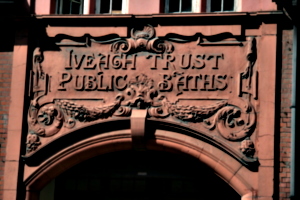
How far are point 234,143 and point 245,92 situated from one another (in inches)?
38.2

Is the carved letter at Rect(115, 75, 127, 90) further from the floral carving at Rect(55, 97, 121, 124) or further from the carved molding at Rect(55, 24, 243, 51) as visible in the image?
the carved molding at Rect(55, 24, 243, 51)

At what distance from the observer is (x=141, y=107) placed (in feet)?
56.4

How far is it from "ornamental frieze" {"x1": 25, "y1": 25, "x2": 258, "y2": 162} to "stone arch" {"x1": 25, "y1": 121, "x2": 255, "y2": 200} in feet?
0.93

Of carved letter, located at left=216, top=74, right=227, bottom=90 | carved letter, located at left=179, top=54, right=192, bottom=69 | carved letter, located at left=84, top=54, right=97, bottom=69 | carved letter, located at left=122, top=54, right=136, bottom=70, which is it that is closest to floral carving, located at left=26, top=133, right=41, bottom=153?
carved letter, located at left=84, top=54, right=97, bottom=69

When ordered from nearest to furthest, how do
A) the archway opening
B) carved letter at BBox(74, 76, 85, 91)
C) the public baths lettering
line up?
the public baths lettering < carved letter at BBox(74, 76, 85, 91) < the archway opening

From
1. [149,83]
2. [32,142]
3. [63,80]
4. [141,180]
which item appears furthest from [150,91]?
[141,180]

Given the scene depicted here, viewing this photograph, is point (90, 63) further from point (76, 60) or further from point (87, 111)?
point (87, 111)

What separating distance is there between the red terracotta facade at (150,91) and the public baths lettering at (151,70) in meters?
0.02

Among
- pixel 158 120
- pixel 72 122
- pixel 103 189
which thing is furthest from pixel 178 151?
pixel 103 189

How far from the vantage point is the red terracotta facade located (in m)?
16.8

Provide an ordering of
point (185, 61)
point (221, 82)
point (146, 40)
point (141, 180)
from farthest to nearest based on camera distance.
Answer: point (141, 180) < point (146, 40) < point (185, 61) < point (221, 82)

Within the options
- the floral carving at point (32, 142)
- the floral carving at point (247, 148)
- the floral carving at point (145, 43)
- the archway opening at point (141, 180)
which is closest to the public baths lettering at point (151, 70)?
the floral carving at point (145, 43)

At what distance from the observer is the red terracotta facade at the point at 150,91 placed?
55.1 feet

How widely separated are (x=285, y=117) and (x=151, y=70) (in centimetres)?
266
